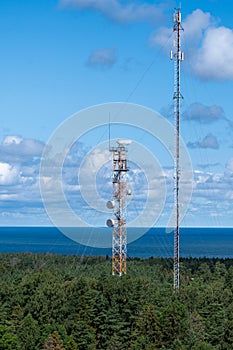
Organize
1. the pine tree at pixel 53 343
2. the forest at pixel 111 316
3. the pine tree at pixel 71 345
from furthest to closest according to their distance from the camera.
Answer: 1. the forest at pixel 111 316
2. the pine tree at pixel 71 345
3. the pine tree at pixel 53 343

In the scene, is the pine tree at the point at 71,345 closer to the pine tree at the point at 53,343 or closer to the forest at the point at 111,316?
the forest at the point at 111,316

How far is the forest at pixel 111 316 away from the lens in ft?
98.9

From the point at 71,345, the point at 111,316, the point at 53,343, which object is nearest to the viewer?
the point at 53,343

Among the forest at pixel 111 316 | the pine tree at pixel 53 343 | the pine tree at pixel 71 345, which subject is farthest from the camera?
the forest at pixel 111 316

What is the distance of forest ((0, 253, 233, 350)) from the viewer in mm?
30141

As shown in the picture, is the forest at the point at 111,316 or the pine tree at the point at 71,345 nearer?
the pine tree at the point at 71,345

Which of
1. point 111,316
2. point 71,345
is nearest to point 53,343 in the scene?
point 71,345

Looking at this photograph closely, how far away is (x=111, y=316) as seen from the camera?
111 ft

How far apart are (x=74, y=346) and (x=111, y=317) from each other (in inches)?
A: 191

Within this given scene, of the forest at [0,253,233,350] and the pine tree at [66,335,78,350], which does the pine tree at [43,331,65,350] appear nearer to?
the forest at [0,253,233,350]

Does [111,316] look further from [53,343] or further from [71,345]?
[53,343]

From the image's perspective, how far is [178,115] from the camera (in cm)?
3372

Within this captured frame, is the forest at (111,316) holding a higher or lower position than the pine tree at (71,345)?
higher

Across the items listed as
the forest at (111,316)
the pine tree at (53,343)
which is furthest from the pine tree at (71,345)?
the pine tree at (53,343)
